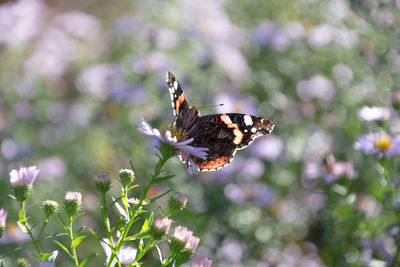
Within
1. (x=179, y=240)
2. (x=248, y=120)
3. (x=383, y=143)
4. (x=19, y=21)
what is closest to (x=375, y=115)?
(x=383, y=143)

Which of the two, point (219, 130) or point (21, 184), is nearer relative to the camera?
point (21, 184)

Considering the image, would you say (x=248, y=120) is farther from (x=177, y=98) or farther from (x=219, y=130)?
(x=177, y=98)

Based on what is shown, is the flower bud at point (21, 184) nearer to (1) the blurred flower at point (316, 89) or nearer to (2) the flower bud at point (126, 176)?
(2) the flower bud at point (126, 176)

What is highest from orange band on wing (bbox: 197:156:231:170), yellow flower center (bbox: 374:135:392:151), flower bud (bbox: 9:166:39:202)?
flower bud (bbox: 9:166:39:202)

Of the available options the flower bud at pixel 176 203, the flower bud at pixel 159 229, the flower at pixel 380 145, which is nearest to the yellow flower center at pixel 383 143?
the flower at pixel 380 145

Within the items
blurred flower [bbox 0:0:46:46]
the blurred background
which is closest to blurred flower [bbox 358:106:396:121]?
the blurred background

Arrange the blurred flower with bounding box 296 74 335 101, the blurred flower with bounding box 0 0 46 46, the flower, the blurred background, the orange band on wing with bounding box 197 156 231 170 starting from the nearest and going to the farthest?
the orange band on wing with bounding box 197 156 231 170, the flower, the blurred background, the blurred flower with bounding box 296 74 335 101, the blurred flower with bounding box 0 0 46 46

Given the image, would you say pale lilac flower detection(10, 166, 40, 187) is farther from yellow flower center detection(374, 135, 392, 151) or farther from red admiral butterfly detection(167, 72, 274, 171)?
yellow flower center detection(374, 135, 392, 151)
